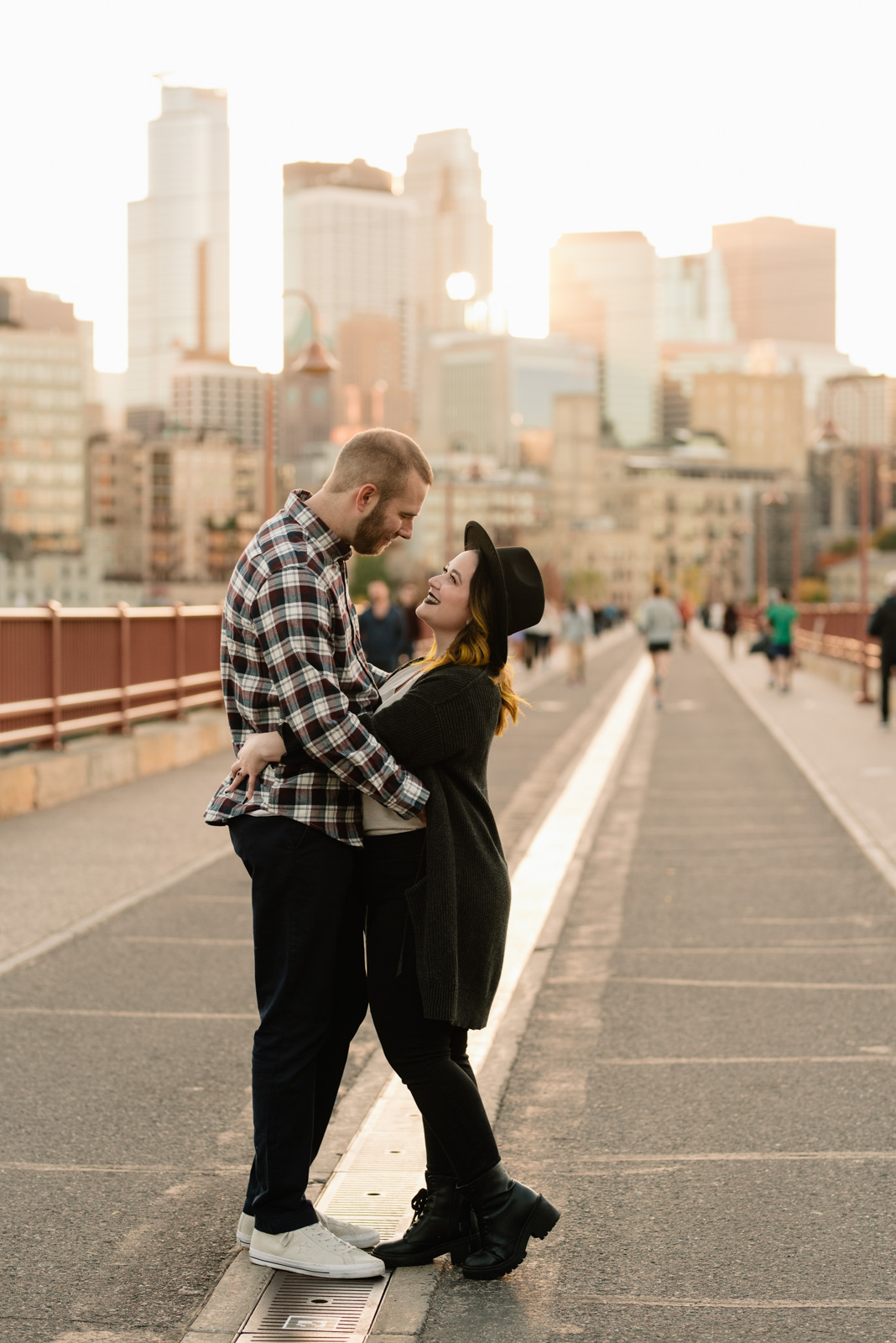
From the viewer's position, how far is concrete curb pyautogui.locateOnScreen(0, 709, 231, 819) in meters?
11.9

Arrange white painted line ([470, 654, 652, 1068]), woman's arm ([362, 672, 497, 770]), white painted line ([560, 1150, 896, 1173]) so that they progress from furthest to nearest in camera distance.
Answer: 1. white painted line ([470, 654, 652, 1068])
2. white painted line ([560, 1150, 896, 1173])
3. woman's arm ([362, 672, 497, 770])

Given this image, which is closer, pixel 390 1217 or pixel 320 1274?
pixel 320 1274

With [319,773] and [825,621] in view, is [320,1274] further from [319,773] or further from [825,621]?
[825,621]

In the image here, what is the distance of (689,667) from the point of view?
45.7 meters

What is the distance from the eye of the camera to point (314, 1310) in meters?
3.53

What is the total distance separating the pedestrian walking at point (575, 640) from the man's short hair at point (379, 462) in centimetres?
2903

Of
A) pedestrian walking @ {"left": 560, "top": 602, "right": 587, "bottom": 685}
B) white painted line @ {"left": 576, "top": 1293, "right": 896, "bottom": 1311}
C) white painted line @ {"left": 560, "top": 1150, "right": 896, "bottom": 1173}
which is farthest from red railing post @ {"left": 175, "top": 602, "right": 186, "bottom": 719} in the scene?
pedestrian walking @ {"left": 560, "top": 602, "right": 587, "bottom": 685}

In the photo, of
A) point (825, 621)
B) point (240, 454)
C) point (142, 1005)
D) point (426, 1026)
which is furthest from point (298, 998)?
point (240, 454)

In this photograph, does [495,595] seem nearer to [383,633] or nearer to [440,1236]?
[440,1236]

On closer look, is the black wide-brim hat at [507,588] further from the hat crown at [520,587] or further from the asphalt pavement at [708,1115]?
the asphalt pavement at [708,1115]

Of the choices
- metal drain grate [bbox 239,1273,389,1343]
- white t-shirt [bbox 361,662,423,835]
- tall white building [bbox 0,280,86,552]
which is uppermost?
tall white building [bbox 0,280,86,552]

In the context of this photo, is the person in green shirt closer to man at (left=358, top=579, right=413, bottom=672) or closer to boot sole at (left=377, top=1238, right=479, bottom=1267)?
man at (left=358, top=579, right=413, bottom=672)

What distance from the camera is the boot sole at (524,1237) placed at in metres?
3.70

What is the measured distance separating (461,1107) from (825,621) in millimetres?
35609
